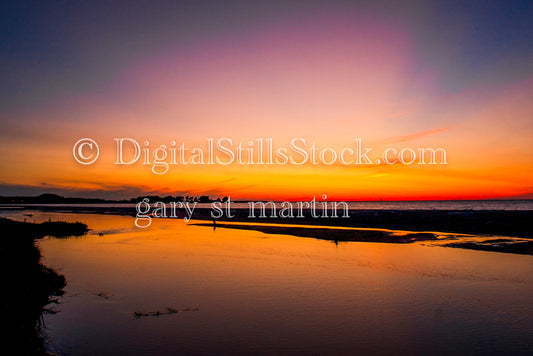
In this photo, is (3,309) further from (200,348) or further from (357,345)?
(357,345)

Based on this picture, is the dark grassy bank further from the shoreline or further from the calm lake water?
the shoreline

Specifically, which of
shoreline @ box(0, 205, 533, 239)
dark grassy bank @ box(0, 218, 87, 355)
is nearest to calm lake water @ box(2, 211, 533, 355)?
dark grassy bank @ box(0, 218, 87, 355)

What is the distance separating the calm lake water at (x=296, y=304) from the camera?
428 inches

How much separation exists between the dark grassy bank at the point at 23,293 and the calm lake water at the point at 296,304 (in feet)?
1.99

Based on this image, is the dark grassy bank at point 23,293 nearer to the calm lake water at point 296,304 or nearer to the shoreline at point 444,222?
the calm lake water at point 296,304

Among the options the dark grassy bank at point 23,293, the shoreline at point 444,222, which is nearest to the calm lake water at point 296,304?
the dark grassy bank at point 23,293

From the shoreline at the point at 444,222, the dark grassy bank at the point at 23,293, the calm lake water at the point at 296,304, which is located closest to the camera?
the dark grassy bank at the point at 23,293

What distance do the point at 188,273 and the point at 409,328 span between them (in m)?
12.7

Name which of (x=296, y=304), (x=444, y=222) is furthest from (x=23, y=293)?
(x=444, y=222)

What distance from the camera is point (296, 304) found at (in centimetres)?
1477

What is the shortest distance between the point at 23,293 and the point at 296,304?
10126mm

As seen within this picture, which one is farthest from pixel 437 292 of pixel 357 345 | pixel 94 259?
pixel 94 259

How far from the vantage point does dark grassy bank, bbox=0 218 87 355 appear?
31.6ft

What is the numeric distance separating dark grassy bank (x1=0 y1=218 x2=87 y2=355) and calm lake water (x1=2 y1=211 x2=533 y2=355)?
1.99ft
